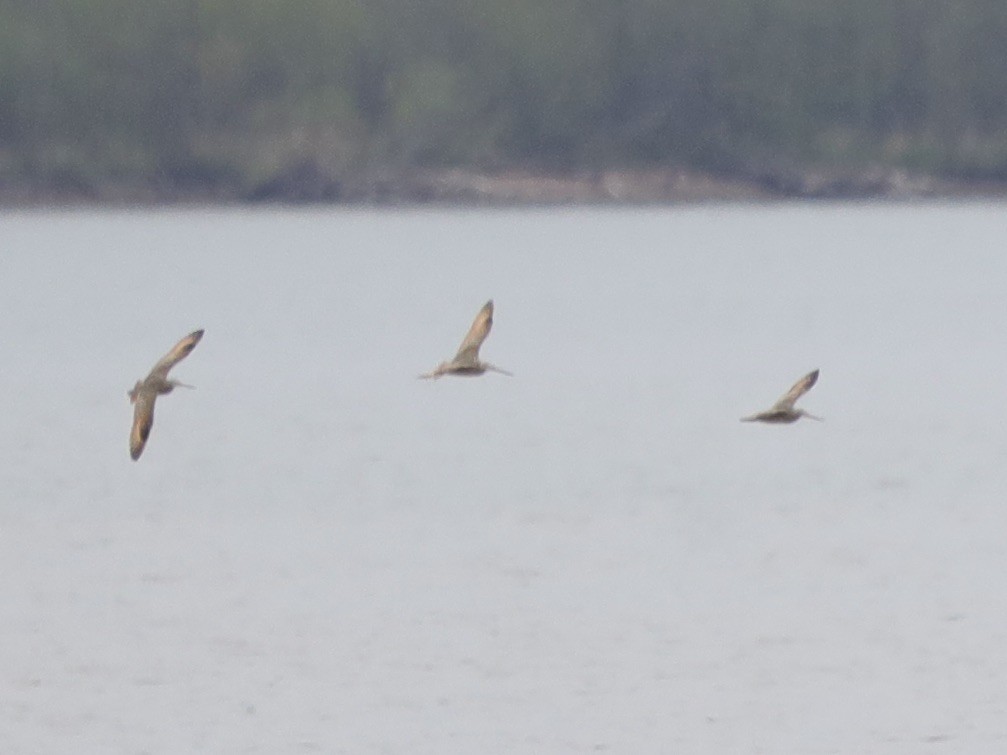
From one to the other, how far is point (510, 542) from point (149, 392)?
7045 millimetres

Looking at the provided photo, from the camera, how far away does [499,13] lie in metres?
111

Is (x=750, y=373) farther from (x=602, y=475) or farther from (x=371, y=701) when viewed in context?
(x=371, y=701)

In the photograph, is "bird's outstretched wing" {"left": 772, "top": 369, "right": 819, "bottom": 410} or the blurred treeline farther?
the blurred treeline

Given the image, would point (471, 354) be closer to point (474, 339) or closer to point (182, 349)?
point (474, 339)

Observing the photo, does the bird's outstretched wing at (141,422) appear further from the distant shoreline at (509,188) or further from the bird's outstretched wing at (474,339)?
the distant shoreline at (509,188)

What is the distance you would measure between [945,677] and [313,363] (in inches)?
1068

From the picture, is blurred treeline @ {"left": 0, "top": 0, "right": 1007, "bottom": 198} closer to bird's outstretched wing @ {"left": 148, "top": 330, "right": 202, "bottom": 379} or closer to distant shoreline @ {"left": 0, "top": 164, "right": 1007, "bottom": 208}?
distant shoreline @ {"left": 0, "top": 164, "right": 1007, "bottom": 208}

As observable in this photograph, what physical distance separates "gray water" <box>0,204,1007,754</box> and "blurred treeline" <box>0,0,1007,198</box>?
48.2m


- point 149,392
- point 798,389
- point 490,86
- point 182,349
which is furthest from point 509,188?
point 182,349

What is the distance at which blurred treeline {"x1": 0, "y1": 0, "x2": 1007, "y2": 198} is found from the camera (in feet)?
331

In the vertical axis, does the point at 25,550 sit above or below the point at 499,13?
below

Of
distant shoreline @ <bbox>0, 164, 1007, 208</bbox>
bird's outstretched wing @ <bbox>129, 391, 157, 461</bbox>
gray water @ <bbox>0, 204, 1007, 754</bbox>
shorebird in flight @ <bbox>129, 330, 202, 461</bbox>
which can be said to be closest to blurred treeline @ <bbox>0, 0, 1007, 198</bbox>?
distant shoreline @ <bbox>0, 164, 1007, 208</bbox>

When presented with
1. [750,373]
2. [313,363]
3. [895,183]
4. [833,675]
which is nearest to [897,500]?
[833,675]

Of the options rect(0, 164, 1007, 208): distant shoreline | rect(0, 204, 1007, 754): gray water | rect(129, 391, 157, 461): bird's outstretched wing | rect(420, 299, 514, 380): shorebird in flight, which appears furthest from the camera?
rect(0, 164, 1007, 208): distant shoreline
